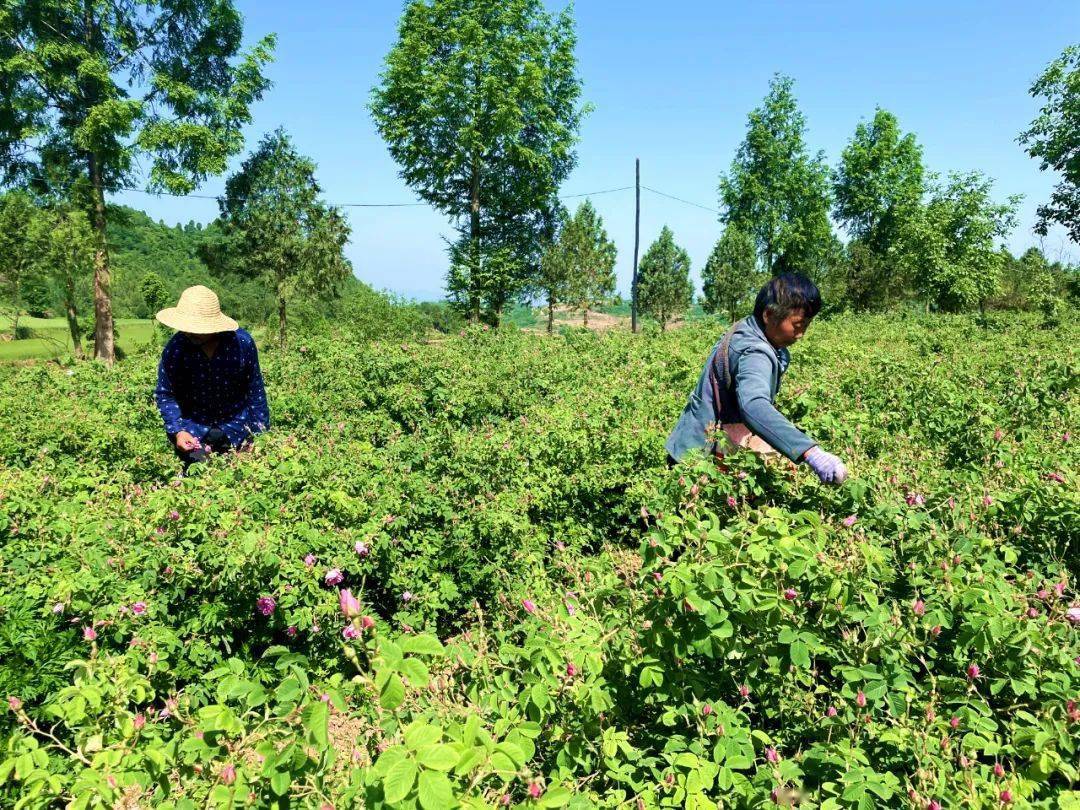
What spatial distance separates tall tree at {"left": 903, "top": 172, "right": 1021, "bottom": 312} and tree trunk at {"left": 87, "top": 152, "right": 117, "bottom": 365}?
30.8 meters

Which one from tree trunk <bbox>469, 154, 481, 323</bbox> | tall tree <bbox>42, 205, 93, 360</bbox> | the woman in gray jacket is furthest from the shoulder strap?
tree trunk <bbox>469, 154, 481, 323</bbox>

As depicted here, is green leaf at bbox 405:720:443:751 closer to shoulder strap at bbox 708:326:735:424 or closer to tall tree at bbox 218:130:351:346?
shoulder strap at bbox 708:326:735:424

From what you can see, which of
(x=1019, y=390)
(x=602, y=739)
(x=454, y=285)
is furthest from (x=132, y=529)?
(x=454, y=285)

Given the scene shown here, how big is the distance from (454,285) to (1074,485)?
2658cm

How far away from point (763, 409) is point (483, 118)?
Answer: 26733 mm

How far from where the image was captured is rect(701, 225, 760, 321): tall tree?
109 feet

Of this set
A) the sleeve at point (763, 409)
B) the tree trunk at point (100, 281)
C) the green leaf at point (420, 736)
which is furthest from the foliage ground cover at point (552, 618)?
the tree trunk at point (100, 281)

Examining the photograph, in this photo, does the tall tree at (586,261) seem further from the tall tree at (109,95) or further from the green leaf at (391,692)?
the green leaf at (391,692)

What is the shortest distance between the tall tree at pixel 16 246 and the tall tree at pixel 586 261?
23179 mm

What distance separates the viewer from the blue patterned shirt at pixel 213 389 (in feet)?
14.1

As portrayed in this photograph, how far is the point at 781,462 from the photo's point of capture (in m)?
2.96

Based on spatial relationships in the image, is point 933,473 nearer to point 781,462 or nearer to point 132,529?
point 781,462

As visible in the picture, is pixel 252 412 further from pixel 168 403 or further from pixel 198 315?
pixel 198 315

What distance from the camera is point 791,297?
121 inches
